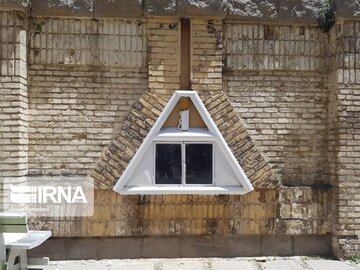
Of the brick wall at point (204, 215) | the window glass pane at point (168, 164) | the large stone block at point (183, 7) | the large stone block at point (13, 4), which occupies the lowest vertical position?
the brick wall at point (204, 215)

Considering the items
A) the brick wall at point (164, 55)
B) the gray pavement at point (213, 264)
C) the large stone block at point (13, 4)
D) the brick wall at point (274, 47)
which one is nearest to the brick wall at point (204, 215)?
the gray pavement at point (213, 264)

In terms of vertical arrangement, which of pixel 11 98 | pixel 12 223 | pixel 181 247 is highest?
pixel 11 98

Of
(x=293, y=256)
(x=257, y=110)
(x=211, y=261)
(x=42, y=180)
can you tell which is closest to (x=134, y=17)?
(x=257, y=110)

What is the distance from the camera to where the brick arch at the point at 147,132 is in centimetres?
525

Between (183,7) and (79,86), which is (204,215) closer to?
(79,86)

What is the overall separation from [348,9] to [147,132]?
3.36 metres

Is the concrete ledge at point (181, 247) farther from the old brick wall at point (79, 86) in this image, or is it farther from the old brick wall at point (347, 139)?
the old brick wall at point (79, 86)

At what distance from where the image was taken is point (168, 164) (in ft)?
17.0

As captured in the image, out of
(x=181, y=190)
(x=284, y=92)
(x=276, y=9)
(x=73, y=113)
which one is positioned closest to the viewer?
(x=181, y=190)

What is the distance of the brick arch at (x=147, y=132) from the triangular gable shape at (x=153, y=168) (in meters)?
0.22

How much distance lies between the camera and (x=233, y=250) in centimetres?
544

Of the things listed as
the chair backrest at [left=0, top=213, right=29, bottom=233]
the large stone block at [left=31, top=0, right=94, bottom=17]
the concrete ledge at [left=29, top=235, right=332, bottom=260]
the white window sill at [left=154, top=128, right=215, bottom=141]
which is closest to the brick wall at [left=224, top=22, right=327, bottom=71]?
the white window sill at [left=154, top=128, right=215, bottom=141]

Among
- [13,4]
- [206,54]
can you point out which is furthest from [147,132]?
[13,4]

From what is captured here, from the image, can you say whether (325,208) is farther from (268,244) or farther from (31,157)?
(31,157)
